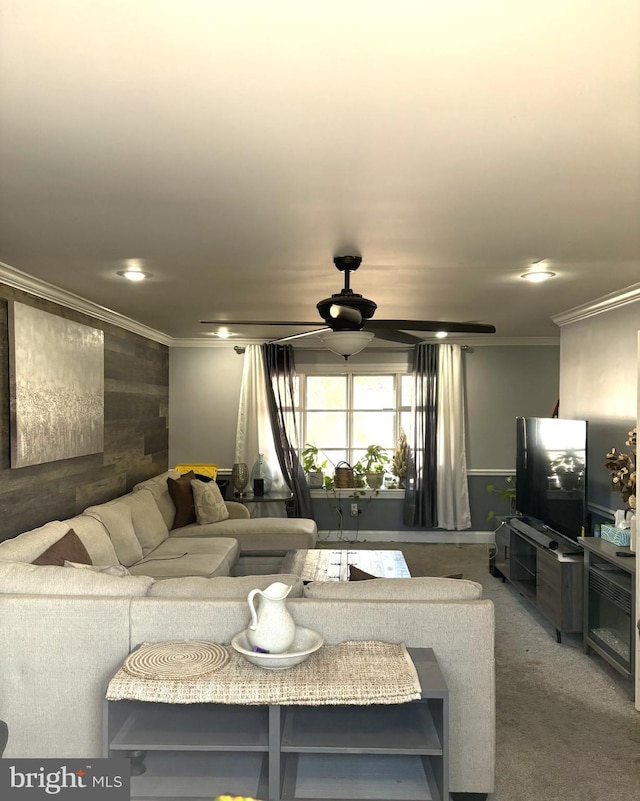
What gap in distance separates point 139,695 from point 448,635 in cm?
113

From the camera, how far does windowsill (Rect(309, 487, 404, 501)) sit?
7578 millimetres

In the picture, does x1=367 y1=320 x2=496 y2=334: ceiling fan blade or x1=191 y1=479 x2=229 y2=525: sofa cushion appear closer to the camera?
x1=367 y1=320 x2=496 y2=334: ceiling fan blade

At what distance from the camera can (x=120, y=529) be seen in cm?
469

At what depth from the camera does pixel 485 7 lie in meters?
1.30

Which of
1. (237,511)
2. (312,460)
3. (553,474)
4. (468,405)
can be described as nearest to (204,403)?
(312,460)

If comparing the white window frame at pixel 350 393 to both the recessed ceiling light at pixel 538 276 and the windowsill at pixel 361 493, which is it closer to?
the windowsill at pixel 361 493

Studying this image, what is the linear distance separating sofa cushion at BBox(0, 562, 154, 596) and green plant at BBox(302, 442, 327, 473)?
5009 mm

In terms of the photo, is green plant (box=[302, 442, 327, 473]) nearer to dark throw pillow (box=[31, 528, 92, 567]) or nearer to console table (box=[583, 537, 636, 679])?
console table (box=[583, 537, 636, 679])

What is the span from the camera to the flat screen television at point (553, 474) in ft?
15.3

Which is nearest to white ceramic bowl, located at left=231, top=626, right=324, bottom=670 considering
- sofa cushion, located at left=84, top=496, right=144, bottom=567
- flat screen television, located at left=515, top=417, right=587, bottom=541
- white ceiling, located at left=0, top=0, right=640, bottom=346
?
white ceiling, located at left=0, top=0, right=640, bottom=346

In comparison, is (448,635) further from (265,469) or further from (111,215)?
(265,469)

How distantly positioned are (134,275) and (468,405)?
4.74 m

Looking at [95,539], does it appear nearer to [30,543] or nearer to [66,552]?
[66,552]

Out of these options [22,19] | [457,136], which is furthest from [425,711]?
[22,19]
